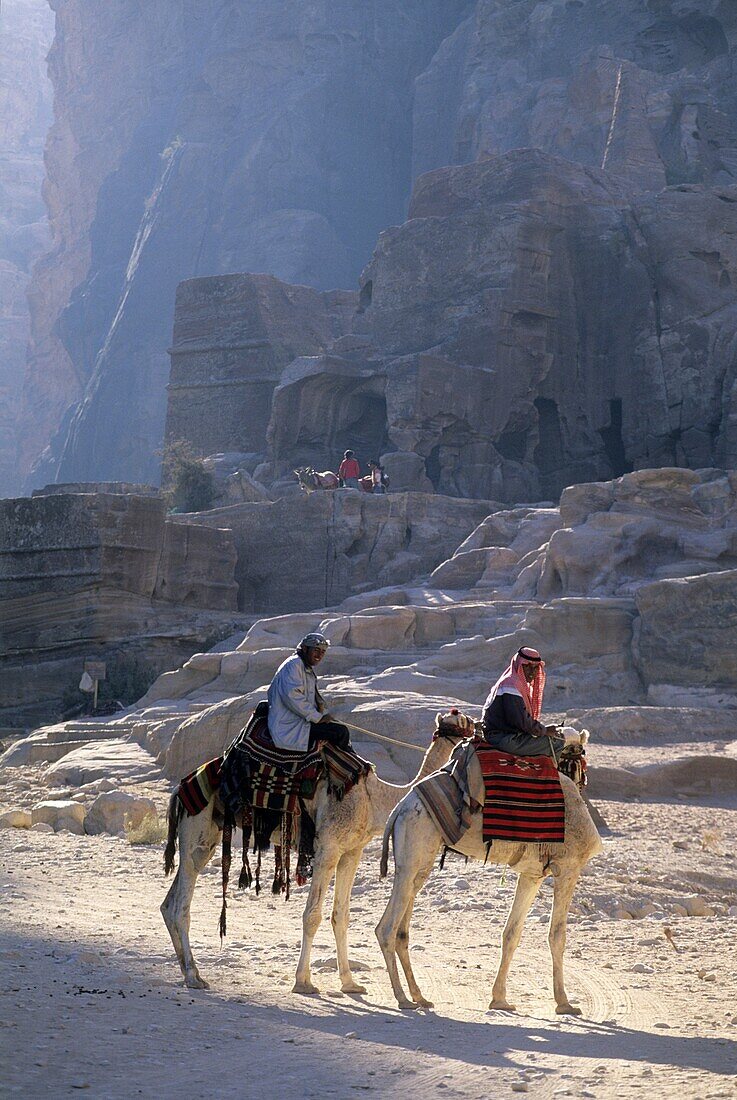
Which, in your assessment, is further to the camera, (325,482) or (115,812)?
(325,482)

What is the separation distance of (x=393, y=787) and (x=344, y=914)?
2.41 feet

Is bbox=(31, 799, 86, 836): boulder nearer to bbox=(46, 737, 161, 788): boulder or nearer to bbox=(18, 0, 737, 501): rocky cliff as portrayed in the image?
bbox=(46, 737, 161, 788): boulder

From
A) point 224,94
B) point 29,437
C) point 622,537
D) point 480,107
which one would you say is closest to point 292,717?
point 622,537

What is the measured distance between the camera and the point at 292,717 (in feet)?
24.5

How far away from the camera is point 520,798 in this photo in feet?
23.0

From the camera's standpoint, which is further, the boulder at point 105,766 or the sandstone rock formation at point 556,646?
the boulder at point 105,766

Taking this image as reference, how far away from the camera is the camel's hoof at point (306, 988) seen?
6.89 m

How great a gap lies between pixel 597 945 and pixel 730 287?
31137mm

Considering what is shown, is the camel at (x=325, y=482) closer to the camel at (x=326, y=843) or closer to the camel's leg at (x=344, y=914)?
the camel at (x=326, y=843)

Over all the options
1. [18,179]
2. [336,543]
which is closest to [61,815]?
[336,543]

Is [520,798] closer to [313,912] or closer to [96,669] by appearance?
[313,912]

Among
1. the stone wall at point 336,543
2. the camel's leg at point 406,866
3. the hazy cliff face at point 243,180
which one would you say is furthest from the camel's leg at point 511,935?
the hazy cliff face at point 243,180

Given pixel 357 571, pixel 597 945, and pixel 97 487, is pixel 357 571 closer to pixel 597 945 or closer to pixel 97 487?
pixel 97 487

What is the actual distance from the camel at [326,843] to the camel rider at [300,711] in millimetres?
241
